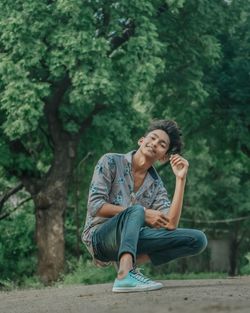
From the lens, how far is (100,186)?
6.66 meters

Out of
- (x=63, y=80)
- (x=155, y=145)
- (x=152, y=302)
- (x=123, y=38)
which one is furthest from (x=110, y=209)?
(x=123, y=38)

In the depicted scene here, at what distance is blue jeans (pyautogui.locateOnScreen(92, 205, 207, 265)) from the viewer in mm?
6574

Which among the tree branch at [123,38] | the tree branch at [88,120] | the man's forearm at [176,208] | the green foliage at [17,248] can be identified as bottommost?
the green foliage at [17,248]

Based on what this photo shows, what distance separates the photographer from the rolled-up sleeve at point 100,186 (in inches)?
262

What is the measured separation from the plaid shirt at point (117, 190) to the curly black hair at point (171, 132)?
261mm

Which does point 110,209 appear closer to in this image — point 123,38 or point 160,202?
point 160,202

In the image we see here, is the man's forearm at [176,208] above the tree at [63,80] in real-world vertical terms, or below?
below

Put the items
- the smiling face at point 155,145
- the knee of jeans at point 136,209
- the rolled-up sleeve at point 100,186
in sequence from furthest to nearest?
the smiling face at point 155,145 < the rolled-up sleeve at point 100,186 < the knee of jeans at point 136,209

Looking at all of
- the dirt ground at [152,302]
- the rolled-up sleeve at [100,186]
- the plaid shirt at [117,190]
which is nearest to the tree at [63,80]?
the dirt ground at [152,302]

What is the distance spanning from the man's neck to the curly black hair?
0.65ft

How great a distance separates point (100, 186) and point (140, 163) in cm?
Result: 40

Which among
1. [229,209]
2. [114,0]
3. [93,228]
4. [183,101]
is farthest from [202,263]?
[93,228]

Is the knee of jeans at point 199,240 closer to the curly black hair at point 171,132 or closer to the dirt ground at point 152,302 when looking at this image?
the dirt ground at point 152,302

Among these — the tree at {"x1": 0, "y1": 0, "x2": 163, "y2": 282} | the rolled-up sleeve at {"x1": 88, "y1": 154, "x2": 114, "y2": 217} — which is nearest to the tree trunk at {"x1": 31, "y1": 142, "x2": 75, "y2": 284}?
the tree at {"x1": 0, "y1": 0, "x2": 163, "y2": 282}
